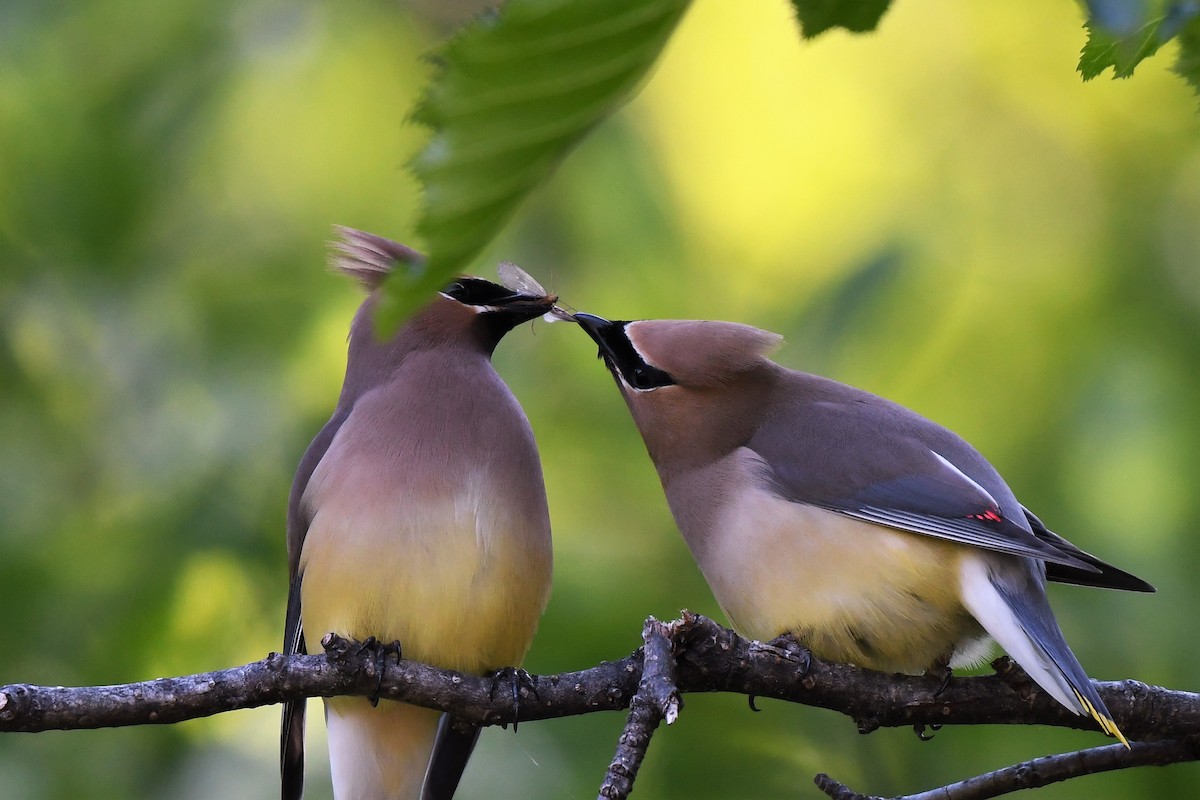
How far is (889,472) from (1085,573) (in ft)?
1.63

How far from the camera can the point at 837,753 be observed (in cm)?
383

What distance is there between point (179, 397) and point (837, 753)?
104 inches

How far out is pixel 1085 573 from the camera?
10.3ft

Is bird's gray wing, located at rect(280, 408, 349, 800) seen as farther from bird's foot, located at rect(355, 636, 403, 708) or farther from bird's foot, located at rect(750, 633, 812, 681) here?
bird's foot, located at rect(750, 633, 812, 681)

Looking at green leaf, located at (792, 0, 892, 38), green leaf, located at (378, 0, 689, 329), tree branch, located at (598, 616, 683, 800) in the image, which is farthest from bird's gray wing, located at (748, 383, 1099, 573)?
green leaf, located at (378, 0, 689, 329)

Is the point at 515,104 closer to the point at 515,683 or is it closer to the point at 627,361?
the point at 515,683

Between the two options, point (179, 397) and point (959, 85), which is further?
point (959, 85)

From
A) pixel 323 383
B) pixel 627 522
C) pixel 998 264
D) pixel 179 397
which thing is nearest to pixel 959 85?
pixel 998 264

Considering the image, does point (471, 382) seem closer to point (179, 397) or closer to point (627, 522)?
point (627, 522)

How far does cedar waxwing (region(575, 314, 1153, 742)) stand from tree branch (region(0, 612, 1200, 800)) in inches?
4.5

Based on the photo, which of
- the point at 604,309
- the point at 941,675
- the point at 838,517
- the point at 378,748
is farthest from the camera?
the point at 604,309

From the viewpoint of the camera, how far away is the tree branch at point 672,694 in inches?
86.3

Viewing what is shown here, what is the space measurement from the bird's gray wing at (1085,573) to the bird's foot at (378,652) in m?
1.42

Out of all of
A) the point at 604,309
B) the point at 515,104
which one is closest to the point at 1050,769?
the point at 515,104
